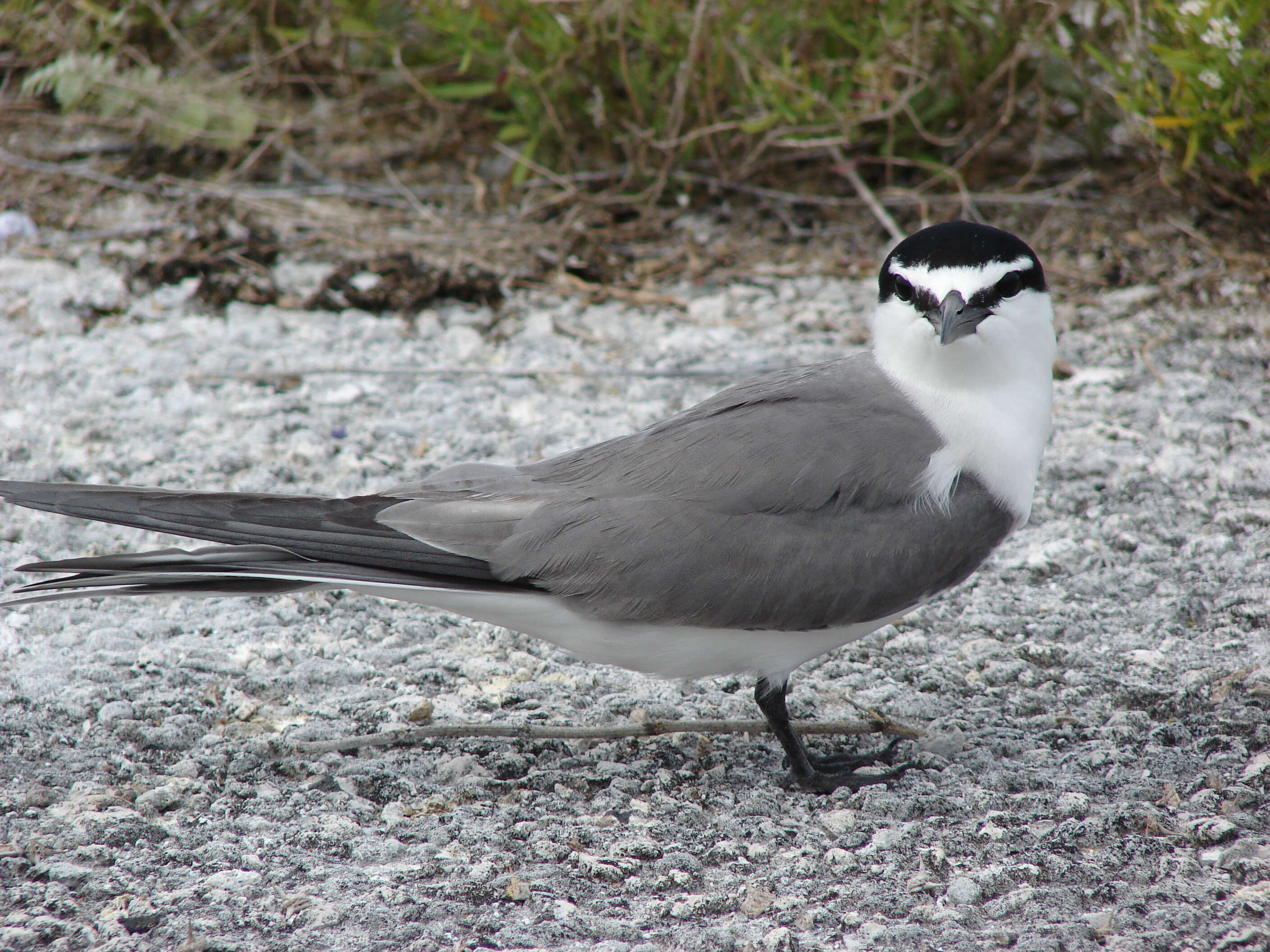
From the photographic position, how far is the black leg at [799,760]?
10.4 ft

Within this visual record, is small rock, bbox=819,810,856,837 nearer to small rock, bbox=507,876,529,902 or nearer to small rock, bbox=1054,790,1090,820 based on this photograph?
small rock, bbox=1054,790,1090,820

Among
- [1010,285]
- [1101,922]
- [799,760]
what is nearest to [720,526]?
[799,760]

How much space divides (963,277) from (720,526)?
3.01 feet

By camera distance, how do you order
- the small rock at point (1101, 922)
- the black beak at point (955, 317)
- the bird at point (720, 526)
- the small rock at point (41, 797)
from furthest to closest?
the black beak at point (955, 317) < the bird at point (720, 526) < the small rock at point (41, 797) < the small rock at point (1101, 922)

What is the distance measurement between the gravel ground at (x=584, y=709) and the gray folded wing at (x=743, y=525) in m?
0.52

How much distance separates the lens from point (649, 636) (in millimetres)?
3062

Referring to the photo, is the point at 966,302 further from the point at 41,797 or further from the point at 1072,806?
the point at 41,797

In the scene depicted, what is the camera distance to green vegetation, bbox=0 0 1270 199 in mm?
5219

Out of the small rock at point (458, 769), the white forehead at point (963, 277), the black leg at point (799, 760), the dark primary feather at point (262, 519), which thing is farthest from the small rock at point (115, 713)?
the white forehead at point (963, 277)

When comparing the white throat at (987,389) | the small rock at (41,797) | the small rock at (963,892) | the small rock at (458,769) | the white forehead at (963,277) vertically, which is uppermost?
the white forehead at (963,277)

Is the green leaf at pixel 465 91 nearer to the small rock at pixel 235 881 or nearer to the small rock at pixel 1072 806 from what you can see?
the small rock at pixel 235 881

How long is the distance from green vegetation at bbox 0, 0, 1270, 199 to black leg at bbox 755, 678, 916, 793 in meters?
2.99

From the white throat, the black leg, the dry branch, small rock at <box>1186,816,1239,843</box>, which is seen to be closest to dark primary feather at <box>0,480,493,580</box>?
the dry branch

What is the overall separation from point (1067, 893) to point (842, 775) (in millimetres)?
700
